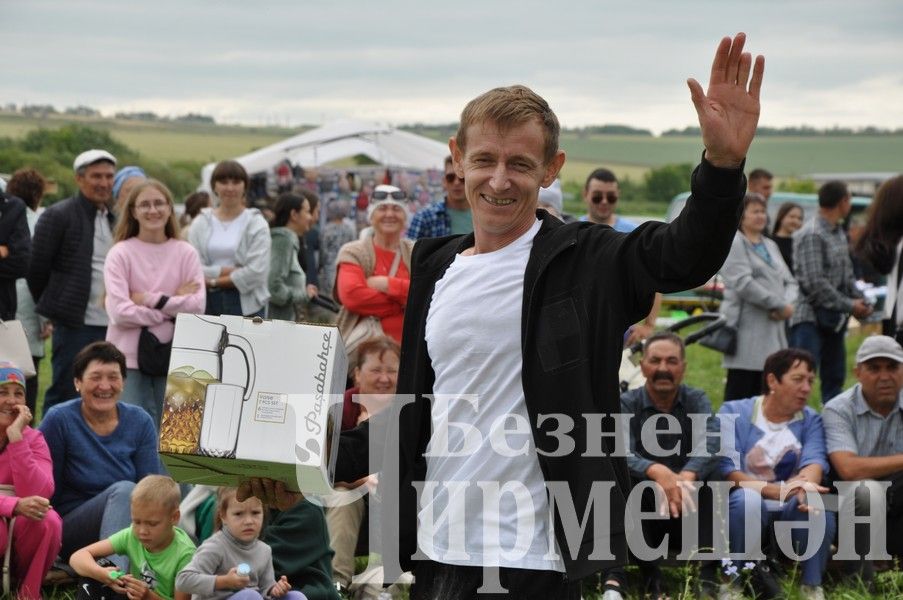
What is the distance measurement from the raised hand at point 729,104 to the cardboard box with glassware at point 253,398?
1.06m

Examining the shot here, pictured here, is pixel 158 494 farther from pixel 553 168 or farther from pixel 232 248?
pixel 553 168

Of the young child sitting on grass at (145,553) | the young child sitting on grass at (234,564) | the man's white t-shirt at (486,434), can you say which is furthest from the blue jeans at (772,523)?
the man's white t-shirt at (486,434)

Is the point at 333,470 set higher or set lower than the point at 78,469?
higher

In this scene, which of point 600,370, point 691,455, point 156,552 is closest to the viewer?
point 600,370

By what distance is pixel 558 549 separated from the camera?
2.71 m

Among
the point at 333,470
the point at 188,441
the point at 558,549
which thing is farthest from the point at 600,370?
the point at 188,441

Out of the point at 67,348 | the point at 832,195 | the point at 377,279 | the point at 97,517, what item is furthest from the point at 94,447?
the point at 832,195

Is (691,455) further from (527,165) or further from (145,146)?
(145,146)

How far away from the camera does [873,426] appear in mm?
6812

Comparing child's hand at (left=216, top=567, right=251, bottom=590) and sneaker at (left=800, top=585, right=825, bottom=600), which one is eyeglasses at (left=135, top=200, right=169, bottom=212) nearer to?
child's hand at (left=216, top=567, right=251, bottom=590)

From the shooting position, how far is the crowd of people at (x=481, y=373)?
8.79 ft

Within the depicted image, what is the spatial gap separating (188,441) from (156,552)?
115 inches

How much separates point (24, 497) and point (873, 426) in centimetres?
467

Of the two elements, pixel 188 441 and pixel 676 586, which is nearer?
pixel 188 441
